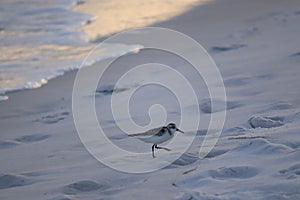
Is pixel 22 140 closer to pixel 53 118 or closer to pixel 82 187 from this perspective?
pixel 53 118

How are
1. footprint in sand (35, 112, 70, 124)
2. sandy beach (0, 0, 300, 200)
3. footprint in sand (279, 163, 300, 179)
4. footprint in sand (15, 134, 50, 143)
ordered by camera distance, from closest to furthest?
1. footprint in sand (279, 163, 300, 179)
2. sandy beach (0, 0, 300, 200)
3. footprint in sand (15, 134, 50, 143)
4. footprint in sand (35, 112, 70, 124)

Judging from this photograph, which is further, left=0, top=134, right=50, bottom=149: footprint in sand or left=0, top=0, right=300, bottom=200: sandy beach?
left=0, top=134, right=50, bottom=149: footprint in sand

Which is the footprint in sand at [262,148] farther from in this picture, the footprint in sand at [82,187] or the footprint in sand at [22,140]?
the footprint in sand at [22,140]

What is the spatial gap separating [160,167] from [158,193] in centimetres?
63

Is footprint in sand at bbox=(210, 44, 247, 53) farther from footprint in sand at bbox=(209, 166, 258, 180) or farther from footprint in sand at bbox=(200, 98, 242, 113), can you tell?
footprint in sand at bbox=(209, 166, 258, 180)

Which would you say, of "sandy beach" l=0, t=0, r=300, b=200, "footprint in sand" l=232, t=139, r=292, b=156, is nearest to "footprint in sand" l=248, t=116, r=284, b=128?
"sandy beach" l=0, t=0, r=300, b=200

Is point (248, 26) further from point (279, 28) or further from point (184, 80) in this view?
point (184, 80)

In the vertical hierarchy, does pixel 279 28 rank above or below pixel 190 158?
above

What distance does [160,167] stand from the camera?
5.24m

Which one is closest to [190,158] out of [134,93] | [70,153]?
[70,153]

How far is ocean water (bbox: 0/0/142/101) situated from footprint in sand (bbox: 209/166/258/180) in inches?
A: 189

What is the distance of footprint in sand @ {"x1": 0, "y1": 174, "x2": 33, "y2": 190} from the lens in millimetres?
5383

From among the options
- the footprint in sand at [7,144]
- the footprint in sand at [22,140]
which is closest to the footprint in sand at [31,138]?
the footprint in sand at [22,140]

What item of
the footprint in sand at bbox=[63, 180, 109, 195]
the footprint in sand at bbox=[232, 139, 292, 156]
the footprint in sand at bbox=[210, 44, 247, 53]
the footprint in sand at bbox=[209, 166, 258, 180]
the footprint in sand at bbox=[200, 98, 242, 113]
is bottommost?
the footprint in sand at bbox=[63, 180, 109, 195]
